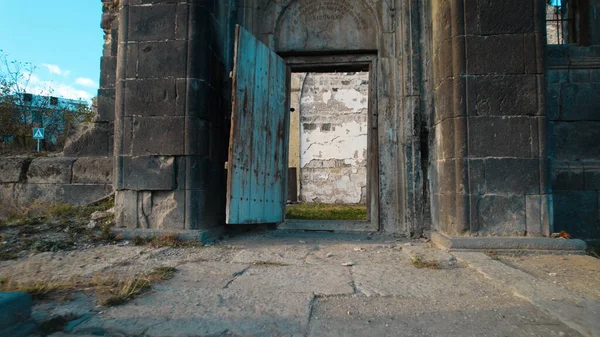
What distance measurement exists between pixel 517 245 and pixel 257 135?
9.82 ft

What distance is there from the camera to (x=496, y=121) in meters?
3.66

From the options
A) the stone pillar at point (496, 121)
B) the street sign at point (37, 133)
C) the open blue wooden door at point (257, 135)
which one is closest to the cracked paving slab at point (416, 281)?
the stone pillar at point (496, 121)

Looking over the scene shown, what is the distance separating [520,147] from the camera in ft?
11.8

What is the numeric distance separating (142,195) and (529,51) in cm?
428

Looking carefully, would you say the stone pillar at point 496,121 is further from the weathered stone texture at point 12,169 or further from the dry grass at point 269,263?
the weathered stone texture at point 12,169

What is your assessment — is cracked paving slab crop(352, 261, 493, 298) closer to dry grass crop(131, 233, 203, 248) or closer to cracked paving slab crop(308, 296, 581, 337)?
cracked paving slab crop(308, 296, 581, 337)

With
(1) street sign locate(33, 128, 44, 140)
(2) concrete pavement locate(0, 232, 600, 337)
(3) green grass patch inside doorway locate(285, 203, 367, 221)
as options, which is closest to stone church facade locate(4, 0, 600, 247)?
(2) concrete pavement locate(0, 232, 600, 337)

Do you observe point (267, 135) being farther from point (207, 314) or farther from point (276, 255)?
point (207, 314)

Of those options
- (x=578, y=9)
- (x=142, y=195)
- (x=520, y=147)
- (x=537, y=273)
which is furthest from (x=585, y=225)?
(x=142, y=195)

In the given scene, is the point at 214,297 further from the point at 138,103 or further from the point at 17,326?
the point at 138,103

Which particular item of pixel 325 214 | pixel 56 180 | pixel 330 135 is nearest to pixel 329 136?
pixel 330 135

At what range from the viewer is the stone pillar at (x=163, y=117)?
397cm

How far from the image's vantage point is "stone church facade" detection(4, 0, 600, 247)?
3.63 metres

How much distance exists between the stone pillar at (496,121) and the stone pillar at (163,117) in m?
2.65
